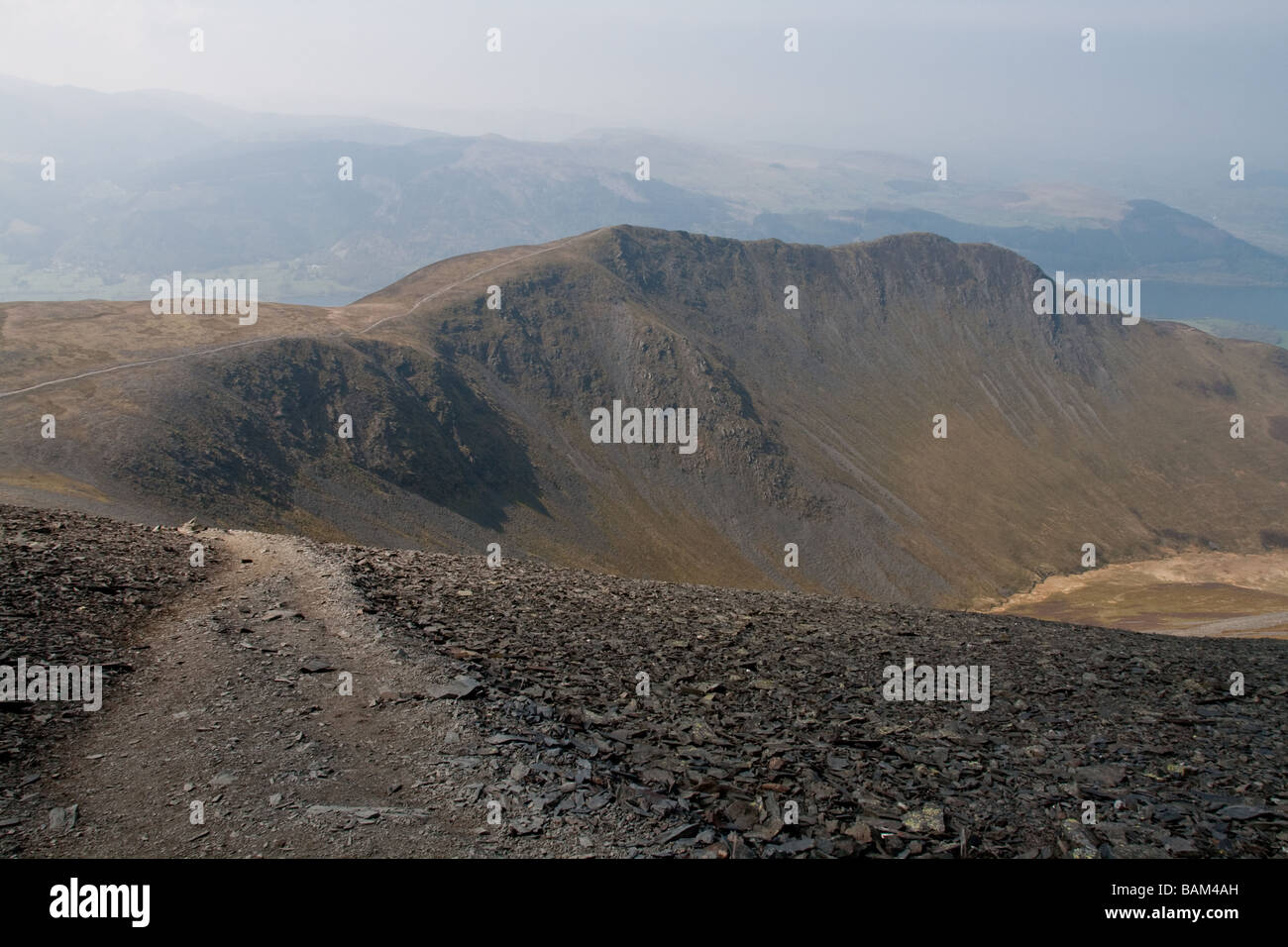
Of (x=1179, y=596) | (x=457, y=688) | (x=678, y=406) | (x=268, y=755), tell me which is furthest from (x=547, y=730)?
(x=1179, y=596)

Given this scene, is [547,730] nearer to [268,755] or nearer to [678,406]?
[268,755]

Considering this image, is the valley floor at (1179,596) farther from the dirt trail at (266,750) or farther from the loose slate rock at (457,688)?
the dirt trail at (266,750)

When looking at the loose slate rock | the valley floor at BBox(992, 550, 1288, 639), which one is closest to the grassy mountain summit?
the valley floor at BBox(992, 550, 1288, 639)

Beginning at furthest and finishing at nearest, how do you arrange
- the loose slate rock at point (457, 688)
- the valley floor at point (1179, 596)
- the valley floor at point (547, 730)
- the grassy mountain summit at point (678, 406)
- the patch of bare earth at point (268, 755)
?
1. the valley floor at point (1179, 596)
2. the grassy mountain summit at point (678, 406)
3. the loose slate rock at point (457, 688)
4. the valley floor at point (547, 730)
5. the patch of bare earth at point (268, 755)

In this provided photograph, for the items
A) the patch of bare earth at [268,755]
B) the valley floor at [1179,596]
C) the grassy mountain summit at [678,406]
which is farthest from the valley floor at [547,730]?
the valley floor at [1179,596]

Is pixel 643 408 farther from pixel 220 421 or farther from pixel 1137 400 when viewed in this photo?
pixel 1137 400
